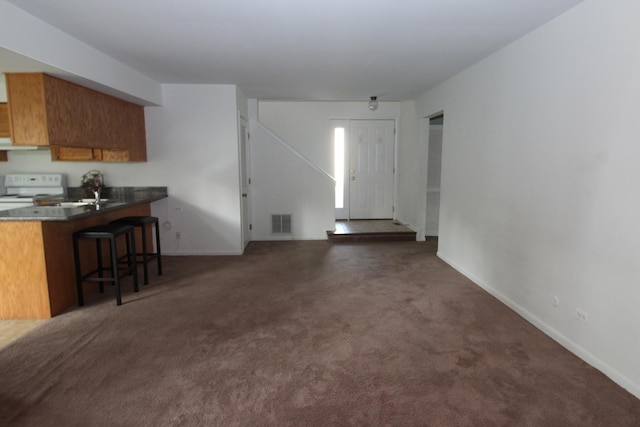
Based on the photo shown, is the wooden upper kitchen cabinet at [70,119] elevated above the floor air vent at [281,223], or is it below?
above

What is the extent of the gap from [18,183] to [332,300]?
4.72 m

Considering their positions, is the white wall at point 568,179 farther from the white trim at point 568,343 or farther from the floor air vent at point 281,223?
the floor air vent at point 281,223

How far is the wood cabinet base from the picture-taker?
302cm

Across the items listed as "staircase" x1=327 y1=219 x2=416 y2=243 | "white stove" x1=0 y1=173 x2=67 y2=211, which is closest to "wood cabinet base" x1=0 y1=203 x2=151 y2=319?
"white stove" x1=0 y1=173 x2=67 y2=211

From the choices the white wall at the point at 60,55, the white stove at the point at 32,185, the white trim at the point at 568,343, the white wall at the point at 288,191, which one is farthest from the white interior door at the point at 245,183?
the white trim at the point at 568,343

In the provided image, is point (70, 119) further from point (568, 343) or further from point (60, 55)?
point (568, 343)

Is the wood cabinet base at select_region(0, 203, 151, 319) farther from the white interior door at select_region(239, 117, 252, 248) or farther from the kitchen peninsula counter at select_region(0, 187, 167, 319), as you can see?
the white interior door at select_region(239, 117, 252, 248)

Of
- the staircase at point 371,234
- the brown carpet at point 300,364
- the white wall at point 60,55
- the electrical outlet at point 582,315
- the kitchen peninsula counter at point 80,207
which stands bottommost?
the brown carpet at point 300,364

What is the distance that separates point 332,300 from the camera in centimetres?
354

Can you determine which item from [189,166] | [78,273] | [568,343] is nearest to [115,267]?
[78,273]

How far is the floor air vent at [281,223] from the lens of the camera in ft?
20.2

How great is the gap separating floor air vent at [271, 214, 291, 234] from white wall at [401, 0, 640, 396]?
3.15m

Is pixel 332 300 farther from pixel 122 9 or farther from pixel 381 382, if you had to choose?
pixel 122 9

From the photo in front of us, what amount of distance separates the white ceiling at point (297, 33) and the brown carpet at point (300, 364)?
2384 mm
